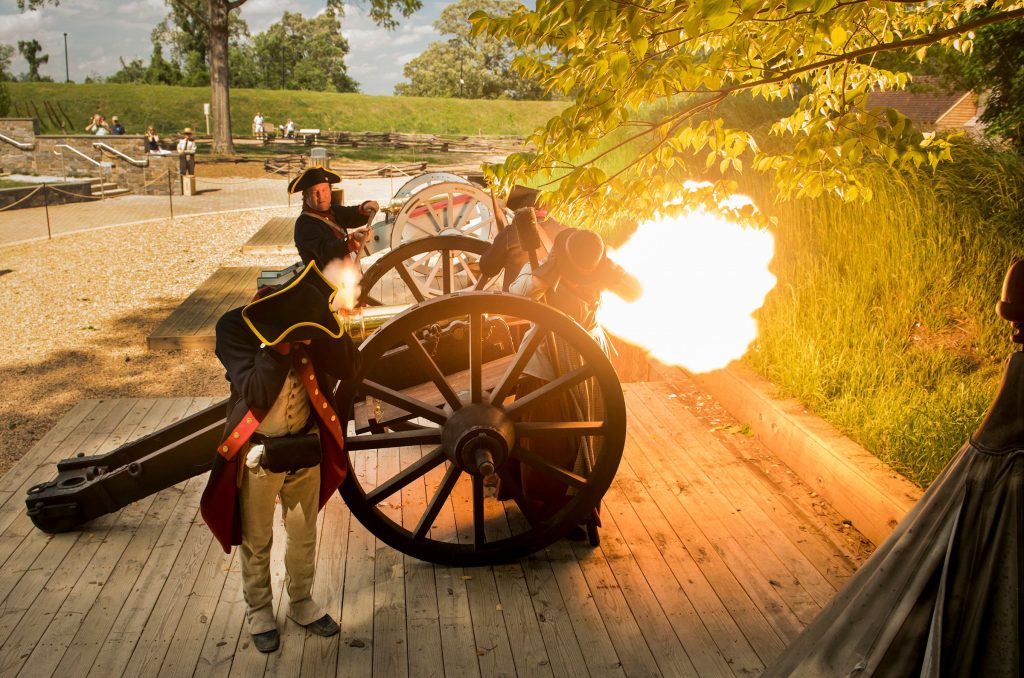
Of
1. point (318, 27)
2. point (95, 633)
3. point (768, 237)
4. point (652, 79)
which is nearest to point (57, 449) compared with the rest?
point (95, 633)

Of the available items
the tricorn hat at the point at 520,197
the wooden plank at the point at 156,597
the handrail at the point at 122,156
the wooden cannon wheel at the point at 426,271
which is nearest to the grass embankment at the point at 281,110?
the handrail at the point at 122,156

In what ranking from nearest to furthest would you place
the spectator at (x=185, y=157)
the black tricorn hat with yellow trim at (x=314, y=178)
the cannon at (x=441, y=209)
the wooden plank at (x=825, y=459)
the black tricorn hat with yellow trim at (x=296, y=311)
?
1. the black tricorn hat with yellow trim at (x=296, y=311)
2. the wooden plank at (x=825, y=459)
3. the black tricorn hat with yellow trim at (x=314, y=178)
4. the cannon at (x=441, y=209)
5. the spectator at (x=185, y=157)

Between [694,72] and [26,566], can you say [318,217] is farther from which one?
[694,72]

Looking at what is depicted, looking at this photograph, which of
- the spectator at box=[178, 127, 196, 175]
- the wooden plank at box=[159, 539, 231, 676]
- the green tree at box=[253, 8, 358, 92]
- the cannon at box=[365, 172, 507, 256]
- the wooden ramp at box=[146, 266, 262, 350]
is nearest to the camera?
the wooden plank at box=[159, 539, 231, 676]

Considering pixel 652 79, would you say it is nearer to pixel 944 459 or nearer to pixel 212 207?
pixel 944 459

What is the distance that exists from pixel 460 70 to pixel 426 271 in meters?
45.0

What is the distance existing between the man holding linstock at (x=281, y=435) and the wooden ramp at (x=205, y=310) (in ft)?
15.4

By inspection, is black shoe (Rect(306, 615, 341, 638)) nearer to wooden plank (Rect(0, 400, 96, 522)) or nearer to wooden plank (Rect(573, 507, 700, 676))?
wooden plank (Rect(573, 507, 700, 676))

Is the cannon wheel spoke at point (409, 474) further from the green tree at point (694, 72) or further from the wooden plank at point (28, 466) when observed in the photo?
the wooden plank at point (28, 466)

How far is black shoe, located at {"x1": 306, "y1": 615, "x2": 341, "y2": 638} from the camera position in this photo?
10.2ft

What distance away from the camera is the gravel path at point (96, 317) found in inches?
252

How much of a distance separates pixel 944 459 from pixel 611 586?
1.82m

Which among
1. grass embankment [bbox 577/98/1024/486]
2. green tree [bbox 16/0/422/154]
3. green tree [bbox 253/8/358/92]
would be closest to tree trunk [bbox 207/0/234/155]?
green tree [bbox 16/0/422/154]

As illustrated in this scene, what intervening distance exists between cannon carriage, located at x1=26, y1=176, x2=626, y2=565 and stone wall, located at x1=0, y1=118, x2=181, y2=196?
60.3 ft
